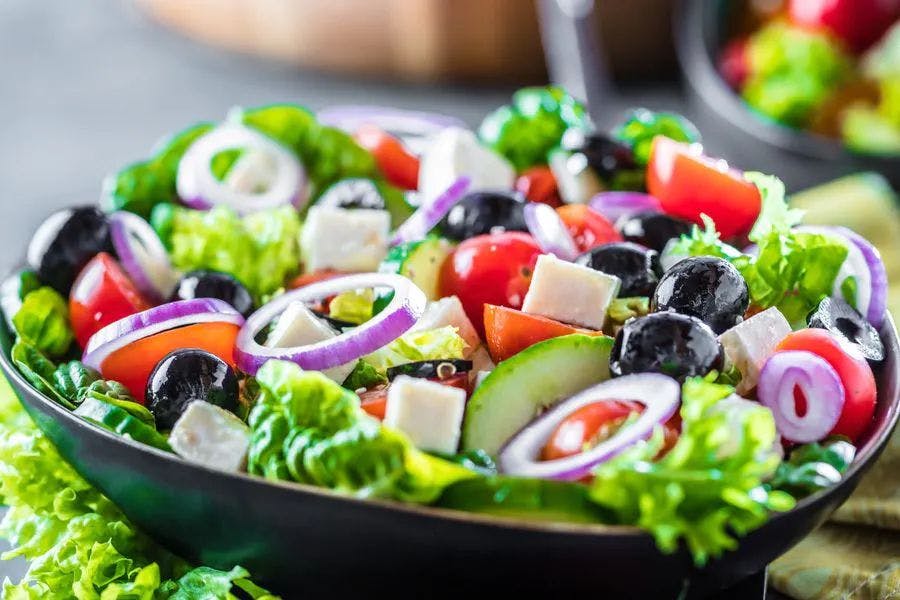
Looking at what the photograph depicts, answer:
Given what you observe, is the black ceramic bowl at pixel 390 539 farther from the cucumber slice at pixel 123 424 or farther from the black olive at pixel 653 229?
the black olive at pixel 653 229

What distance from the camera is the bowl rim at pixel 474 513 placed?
1.57 meters

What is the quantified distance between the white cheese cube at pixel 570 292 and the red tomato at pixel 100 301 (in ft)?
2.70

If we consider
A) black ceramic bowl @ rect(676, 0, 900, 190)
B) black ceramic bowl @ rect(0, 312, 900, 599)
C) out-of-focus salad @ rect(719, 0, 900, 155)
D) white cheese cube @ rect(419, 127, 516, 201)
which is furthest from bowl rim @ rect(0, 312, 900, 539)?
out-of-focus salad @ rect(719, 0, 900, 155)

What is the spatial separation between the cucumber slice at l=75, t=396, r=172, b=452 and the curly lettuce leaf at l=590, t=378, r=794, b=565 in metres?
0.74

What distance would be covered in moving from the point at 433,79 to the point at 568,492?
369 centimetres

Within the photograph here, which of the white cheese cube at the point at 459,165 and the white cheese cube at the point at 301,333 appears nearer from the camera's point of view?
the white cheese cube at the point at 301,333

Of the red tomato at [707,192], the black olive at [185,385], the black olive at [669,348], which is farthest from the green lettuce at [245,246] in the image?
the black olive at [669,348]

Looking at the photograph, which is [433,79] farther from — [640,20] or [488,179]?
[488,179]

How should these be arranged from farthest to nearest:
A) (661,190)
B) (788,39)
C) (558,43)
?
(558,43)
(788,39)
(661,190)

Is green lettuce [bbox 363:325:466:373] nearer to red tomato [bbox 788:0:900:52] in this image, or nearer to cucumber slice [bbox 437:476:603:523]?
cucumber slice [bbox 437:476:603:523]

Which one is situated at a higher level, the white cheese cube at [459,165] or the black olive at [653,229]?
the white cheese cube at [459,165]

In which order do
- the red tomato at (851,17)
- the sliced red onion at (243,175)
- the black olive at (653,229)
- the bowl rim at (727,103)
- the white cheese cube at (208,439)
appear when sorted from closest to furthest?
the white cheese cube at (208,439) → the black olive at (653,229) → the sliced red onion at (243,175) → the bowl rim at (727,103) → the red tomato at (851,17)

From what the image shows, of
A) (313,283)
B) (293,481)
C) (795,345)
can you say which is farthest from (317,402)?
(795,345)

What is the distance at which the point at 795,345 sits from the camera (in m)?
1.92
